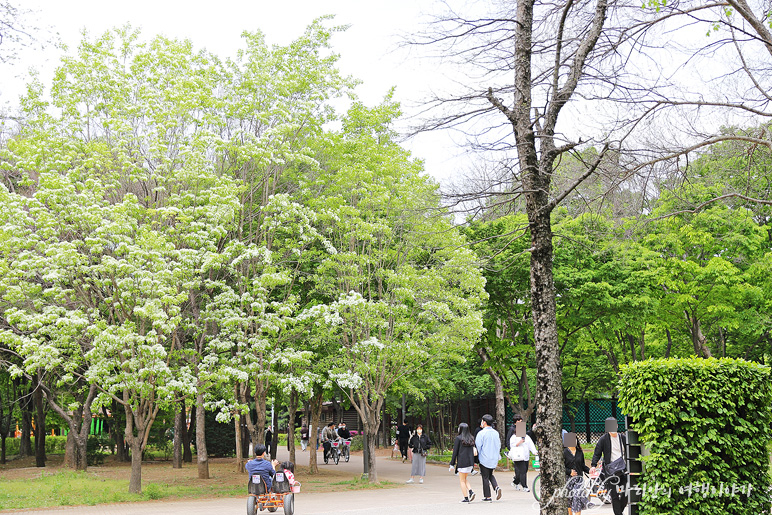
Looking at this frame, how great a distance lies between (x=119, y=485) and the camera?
1969cm

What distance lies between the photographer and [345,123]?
22156 millimetres

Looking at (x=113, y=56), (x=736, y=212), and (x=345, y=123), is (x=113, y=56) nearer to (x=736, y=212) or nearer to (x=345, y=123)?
(x=345, y=123)

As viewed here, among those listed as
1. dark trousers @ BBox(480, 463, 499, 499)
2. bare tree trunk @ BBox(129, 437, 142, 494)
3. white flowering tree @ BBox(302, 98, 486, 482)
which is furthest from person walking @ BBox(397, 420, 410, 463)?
dark trousers @ BBox(480, 463, 499, 499)

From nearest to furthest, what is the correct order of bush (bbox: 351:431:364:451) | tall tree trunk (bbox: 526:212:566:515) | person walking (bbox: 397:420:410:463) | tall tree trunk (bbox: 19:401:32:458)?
tall tree trunk (bbox: 526:212:566:515) < tall tree trunk (bbox: 19:401:32:458) < person walking (bbox: 397:420:410:463) < bush (bbox: 351:431:364:451)

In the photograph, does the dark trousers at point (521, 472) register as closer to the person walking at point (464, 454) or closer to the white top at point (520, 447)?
the white top at point (520, 447)

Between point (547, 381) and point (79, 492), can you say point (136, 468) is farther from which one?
point (547, 381)

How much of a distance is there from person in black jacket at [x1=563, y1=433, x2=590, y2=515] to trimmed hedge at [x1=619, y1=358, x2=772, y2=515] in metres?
3.59

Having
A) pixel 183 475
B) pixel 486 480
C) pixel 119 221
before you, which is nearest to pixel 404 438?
pixel 183 475

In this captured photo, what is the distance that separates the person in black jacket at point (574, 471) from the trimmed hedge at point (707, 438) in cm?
359

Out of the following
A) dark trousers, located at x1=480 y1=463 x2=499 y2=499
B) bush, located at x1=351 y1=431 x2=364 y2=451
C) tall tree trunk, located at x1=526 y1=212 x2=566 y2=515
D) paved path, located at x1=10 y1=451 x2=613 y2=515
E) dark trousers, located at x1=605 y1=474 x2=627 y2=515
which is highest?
tall tree trunk, located at x1=526 y1=212 x2=566 y2=515

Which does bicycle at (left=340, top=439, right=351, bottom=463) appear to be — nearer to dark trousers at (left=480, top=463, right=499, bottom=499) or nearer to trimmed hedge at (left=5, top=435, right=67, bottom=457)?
trimmed hedge at (left=5, top=435, right=67, bottom=457)

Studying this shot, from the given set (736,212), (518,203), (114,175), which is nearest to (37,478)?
(114,175)

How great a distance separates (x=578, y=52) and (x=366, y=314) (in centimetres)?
1148

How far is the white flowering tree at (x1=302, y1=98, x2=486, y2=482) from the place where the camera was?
762 inches
